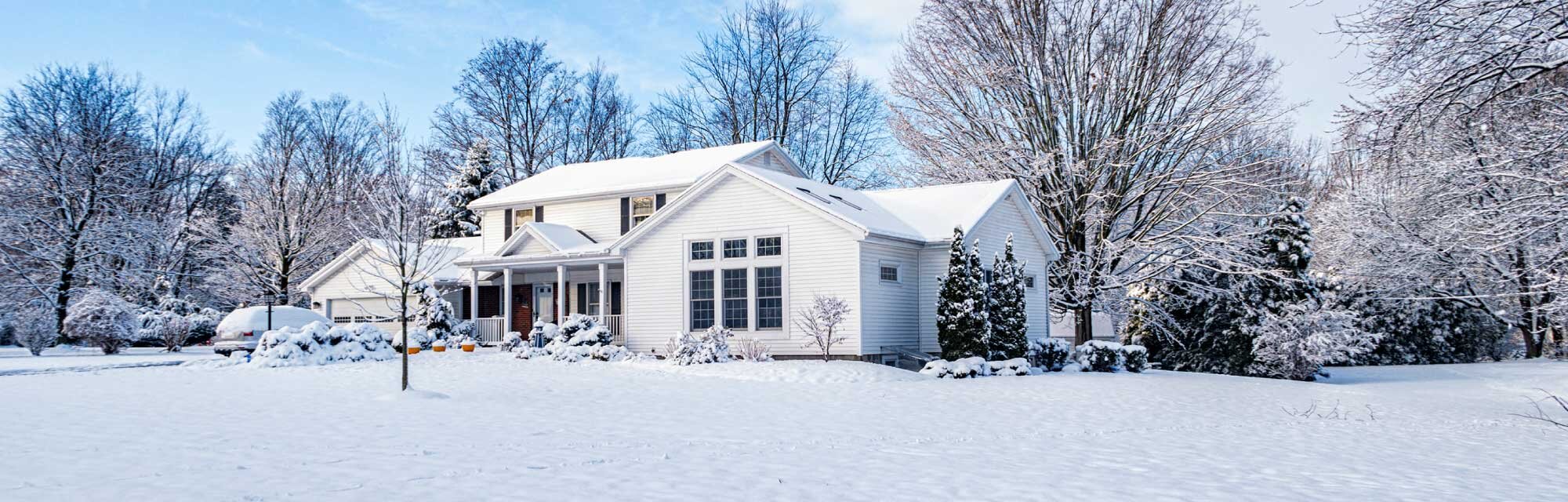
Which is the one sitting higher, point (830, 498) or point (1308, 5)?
point (1308, 5)

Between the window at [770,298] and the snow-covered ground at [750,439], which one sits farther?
the window at [770,298]

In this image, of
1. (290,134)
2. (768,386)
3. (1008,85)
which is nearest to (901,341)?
(768,386)

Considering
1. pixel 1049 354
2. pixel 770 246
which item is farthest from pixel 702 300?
pixel 1049 354

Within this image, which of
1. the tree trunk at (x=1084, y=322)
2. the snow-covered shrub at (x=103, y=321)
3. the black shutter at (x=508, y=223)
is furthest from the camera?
the black shutter at (x=508, y=223)

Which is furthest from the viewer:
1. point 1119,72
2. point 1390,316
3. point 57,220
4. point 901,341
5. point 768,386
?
point 57,220

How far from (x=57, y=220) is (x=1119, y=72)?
3136 centimetres

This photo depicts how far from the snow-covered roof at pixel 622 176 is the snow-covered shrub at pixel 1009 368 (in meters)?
10.8

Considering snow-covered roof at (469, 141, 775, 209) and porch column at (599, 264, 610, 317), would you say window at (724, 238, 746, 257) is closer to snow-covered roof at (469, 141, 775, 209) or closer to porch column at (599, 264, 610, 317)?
porch column at (599, 264, 610, 317)

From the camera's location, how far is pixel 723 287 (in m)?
22.3

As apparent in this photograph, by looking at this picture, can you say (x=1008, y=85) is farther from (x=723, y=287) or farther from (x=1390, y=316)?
(x=1390, y=316)

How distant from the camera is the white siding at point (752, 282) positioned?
68.4ft

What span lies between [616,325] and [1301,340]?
620 inches

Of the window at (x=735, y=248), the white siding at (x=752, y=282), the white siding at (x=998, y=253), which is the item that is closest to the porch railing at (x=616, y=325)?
the white siding at (x=752, y=282)

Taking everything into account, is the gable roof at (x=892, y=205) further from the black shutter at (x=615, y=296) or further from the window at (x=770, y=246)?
the black shutter at (x=615, y=296)
